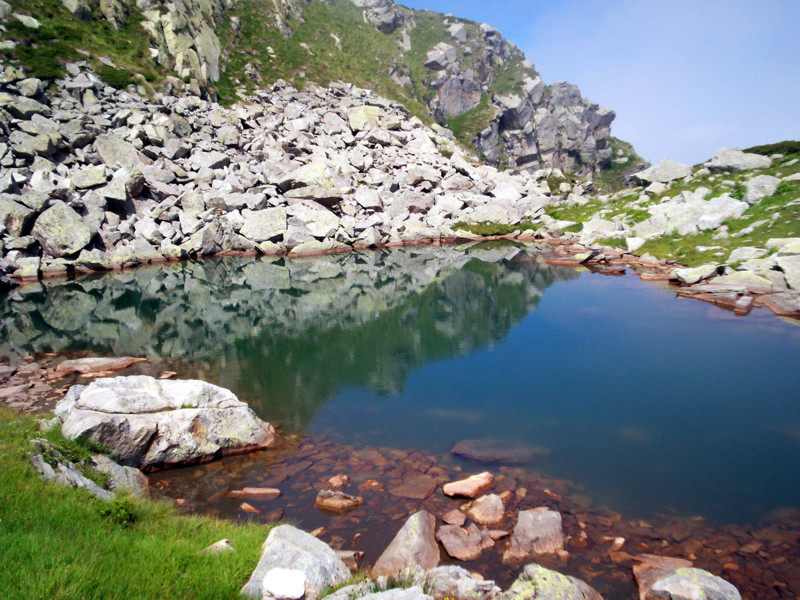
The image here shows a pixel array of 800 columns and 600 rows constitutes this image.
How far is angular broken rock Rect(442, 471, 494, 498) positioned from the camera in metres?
9.63

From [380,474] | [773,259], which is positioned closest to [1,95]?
[380,474]

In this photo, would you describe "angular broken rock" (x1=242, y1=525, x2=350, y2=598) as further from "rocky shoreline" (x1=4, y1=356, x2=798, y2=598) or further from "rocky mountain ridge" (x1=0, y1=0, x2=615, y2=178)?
"rocky mountain ridge" (x1=0, y1=0, x2=615, y2=178)

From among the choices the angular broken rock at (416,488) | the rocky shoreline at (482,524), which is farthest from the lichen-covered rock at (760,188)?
the angular broken rock at (416,488)

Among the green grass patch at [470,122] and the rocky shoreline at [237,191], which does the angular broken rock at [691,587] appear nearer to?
the rocky shoreline at [237,191]

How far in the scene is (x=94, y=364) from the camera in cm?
1756

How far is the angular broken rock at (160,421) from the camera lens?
10047 millimetres

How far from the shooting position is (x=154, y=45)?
211 feet

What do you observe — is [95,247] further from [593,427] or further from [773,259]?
[773,259]

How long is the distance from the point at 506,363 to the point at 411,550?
1166 centimetres

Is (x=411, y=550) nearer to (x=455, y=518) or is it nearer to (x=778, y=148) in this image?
(x=455, y=518)

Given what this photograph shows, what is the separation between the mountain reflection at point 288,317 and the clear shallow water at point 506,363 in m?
0.15

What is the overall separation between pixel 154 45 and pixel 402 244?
45.7 metres

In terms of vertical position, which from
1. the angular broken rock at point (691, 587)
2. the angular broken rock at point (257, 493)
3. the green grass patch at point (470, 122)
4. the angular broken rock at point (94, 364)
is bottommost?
the angular broken rock at point (257, 493)

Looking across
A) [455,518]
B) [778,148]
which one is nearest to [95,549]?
[455,518]
